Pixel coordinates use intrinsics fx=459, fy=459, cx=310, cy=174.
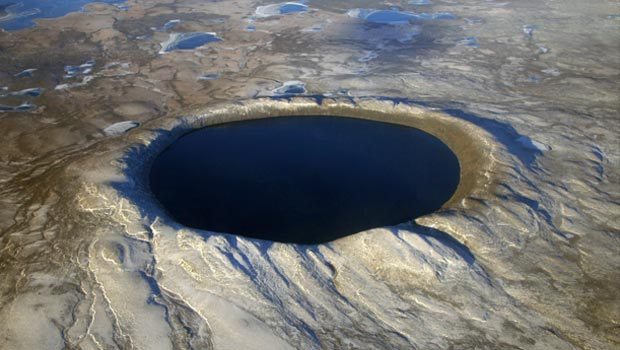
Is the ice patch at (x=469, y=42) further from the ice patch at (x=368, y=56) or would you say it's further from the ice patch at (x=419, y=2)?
the ice patch at (x=419, y=2)

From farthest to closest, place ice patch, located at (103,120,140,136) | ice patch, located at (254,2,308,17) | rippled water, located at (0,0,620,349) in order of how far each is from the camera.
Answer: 1. ice patch, located at (254,2,308,17)
2. ice patch, located at (103,120,140,136)
3. rippled water, located at (0,0,620,349)

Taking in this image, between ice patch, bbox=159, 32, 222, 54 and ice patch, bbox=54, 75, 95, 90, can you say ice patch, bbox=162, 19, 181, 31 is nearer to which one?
ice patch, bbox=159, 32, 222, 54

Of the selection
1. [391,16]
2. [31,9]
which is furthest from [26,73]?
[391,16]

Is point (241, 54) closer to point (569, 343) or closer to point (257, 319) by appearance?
point (257, 319)

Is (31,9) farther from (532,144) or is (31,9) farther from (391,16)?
(532,144)

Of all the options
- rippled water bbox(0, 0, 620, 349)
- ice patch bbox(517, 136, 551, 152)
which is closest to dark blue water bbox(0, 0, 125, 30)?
rippled water bbox(0, 0, 620, 349)

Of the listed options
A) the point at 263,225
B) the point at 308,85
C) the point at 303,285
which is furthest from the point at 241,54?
the point at 303,285

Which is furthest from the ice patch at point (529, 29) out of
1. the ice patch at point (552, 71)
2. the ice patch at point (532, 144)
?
the ice patch at point (532, 144)
